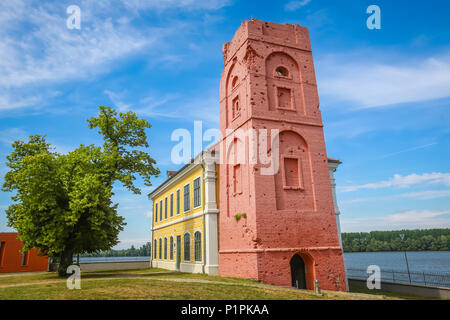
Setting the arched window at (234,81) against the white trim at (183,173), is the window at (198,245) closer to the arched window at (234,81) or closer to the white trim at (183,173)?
the white trim at (183,173)

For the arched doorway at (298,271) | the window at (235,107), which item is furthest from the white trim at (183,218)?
the window at (235,107)

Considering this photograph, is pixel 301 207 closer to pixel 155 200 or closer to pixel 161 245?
pixel 161 245

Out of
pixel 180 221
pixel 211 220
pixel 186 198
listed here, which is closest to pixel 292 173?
pixel 211 220

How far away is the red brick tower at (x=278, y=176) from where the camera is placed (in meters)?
15.6

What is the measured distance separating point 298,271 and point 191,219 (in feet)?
28.1

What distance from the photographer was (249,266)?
15320 millimetres

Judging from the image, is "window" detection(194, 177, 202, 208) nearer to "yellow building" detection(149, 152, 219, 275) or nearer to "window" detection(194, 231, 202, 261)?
"yellow building" detection(149, 152, 219, 275)

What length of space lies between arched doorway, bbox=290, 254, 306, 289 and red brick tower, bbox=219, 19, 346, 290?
0.04 m

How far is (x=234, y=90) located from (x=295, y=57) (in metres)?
4.41

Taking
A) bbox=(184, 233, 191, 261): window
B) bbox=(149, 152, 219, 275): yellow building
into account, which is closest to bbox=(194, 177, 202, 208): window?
bbox=(149, 152, 219, 275): yellow building

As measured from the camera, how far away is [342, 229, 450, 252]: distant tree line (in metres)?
85.8

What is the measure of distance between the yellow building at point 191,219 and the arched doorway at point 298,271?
4.71 metres
